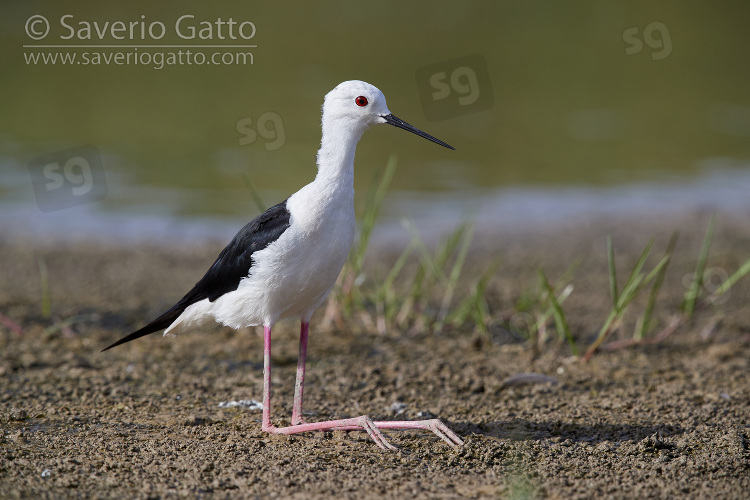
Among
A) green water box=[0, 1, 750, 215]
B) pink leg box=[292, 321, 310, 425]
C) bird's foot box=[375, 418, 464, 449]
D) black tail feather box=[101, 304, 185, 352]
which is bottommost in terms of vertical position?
bird's foot box=[375, 418, 464, 449]

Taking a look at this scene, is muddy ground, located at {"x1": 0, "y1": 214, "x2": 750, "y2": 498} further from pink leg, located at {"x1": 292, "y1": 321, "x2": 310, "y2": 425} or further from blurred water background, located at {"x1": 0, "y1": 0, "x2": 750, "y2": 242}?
blurred water background, located at {"x1": 0, "y1": 0, "x2": 750, "y2": 242}

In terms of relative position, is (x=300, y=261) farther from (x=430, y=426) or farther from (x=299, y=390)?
(x=430, y=426)

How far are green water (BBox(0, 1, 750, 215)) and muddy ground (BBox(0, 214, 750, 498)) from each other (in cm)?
397

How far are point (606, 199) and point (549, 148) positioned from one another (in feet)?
7.07

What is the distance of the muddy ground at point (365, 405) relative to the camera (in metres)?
3.48

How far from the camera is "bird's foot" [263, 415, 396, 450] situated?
384 cm

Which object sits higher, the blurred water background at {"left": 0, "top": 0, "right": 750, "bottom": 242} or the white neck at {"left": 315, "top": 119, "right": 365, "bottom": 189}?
the blurred water background at {"left": 0, "top": 0, "right": 750, "bottom": 242}

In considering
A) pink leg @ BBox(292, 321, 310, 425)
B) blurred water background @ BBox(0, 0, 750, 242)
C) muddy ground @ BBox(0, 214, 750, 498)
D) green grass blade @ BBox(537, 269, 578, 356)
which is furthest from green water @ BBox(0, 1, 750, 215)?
pink leg @ BBox(292, 321, 310, 425)

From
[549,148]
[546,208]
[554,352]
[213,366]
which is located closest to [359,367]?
[213,366]

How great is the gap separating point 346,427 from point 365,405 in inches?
29.3

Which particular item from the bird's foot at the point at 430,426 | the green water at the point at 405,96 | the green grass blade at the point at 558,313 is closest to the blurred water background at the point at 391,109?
the green water at the point at 405,96

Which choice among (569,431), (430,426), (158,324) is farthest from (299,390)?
(569,431)

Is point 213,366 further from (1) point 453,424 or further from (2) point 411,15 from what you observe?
(2) point 411,15

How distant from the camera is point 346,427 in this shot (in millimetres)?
3906
